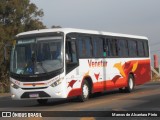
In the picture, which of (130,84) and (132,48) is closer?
(130,84)

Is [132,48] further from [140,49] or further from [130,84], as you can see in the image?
[130,84]

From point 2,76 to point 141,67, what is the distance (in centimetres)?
1491

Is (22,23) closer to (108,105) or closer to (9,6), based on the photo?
(9,6)

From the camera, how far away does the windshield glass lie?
1997cm

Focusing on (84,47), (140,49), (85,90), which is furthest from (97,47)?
(140,49)

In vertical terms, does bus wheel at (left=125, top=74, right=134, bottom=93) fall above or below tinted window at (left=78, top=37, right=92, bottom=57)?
below

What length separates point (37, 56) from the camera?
66.4ft

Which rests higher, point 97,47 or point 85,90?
point 97,47

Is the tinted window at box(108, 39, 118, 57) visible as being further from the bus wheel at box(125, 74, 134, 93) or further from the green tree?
the green tree

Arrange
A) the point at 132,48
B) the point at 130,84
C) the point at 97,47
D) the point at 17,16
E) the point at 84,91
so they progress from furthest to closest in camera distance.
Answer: the point at 17,16 → the point at 132,48 → the point at 130,84 → the point at 97,47 → the point at 84,91

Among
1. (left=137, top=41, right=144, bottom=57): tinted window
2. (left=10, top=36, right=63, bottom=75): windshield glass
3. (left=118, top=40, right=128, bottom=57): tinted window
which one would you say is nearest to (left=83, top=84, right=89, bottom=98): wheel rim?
(left=10, top=36, right=63, bottom=75): windshield glass

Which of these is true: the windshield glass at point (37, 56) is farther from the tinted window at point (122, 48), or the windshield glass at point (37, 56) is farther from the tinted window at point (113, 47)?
the tinted window at point (122, 48)

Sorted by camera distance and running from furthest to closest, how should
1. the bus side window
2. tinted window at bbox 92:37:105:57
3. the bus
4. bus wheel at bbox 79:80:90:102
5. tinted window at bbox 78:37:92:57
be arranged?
tinted window at bbox 92:37:105:57 → tinted window at bbox 78:37:92:57 → bus wheel at bbox 79:80:90:102 → the bus side window → the bus

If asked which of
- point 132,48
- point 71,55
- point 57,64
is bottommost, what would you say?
point 57,64
